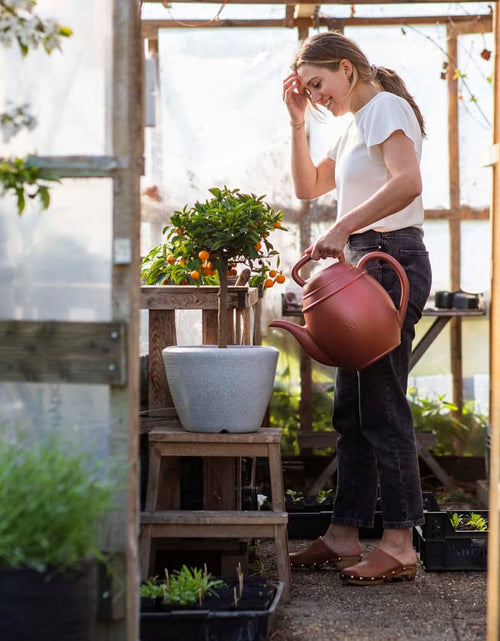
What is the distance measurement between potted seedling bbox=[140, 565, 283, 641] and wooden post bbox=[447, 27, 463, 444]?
250 cm

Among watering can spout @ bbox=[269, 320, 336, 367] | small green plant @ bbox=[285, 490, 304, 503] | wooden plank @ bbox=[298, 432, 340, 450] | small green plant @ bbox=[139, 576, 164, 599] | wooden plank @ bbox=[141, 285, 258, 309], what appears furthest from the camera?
wooden plank @ bbox=[298, 432, 340, 450]

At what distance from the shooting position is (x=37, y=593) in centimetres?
181

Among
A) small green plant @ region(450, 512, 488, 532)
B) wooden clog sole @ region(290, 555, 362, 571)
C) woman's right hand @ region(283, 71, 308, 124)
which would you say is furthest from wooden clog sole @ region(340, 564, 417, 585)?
woman's right hand @ region(283, 71, 308, 124)

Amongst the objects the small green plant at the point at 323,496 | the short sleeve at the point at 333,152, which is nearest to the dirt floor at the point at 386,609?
the small green plant at the point at 323,496

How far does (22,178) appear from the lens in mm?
1940

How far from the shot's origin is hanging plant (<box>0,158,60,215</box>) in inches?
76.1

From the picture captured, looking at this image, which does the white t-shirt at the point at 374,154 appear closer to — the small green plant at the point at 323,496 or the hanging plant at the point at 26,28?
the hanging plant at the point at 26,28

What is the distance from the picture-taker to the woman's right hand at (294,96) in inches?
117

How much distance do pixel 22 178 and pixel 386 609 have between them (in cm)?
152

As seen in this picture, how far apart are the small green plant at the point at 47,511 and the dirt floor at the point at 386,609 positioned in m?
0.77

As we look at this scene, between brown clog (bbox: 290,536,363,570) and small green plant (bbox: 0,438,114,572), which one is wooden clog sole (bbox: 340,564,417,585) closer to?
brown clog (bbox: 290,536,363,570)

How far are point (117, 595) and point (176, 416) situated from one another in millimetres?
1051

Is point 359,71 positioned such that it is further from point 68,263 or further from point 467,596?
point 467,596

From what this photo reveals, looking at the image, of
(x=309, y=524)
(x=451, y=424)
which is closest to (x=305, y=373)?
(x=451, y=424)
